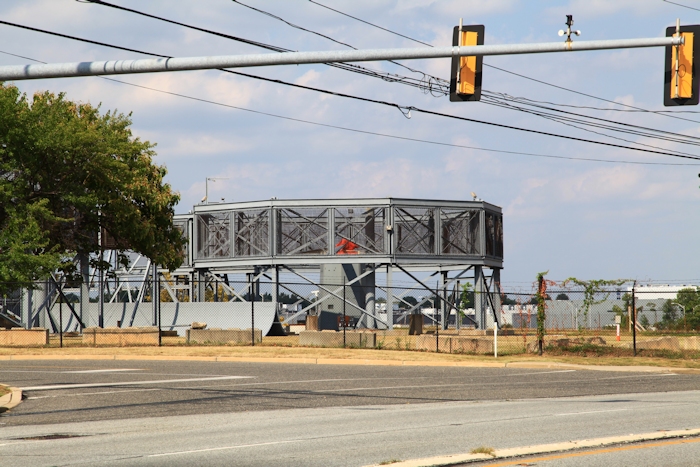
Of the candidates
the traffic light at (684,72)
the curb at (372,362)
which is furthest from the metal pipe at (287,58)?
the curb at (372,362)

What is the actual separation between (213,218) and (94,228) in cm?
1234

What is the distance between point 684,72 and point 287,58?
6.25 meters

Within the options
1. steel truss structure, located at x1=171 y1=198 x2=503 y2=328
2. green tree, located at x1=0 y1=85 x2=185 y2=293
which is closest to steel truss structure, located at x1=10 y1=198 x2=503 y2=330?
steel truss structure, located at x1=171 y1=198 x2=503 y2=328

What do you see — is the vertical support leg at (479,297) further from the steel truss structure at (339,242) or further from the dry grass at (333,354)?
the dry grass at (333,354)

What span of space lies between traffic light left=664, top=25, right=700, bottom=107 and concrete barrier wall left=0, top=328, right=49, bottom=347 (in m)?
27.1

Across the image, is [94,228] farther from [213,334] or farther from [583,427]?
[583,427]

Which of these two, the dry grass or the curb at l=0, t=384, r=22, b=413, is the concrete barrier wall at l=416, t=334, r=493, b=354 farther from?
the curb at l=0, t=384, r=22, b=413

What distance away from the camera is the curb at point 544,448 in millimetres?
9406

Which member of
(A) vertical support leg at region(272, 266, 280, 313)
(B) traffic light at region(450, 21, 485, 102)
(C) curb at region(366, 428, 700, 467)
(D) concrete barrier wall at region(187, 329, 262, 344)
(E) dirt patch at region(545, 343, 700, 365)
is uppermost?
(B) traffic light at region(450, 21, 485, 102)

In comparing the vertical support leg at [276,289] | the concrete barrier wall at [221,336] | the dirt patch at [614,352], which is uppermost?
the vertical support leg at [276,289]

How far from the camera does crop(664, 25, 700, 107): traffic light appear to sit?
13.9 metres

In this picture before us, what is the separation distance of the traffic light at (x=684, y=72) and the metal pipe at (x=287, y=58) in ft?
0.65

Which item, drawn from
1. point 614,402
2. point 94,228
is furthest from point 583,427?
point 94,228

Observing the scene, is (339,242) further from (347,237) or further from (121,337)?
(121,337)
